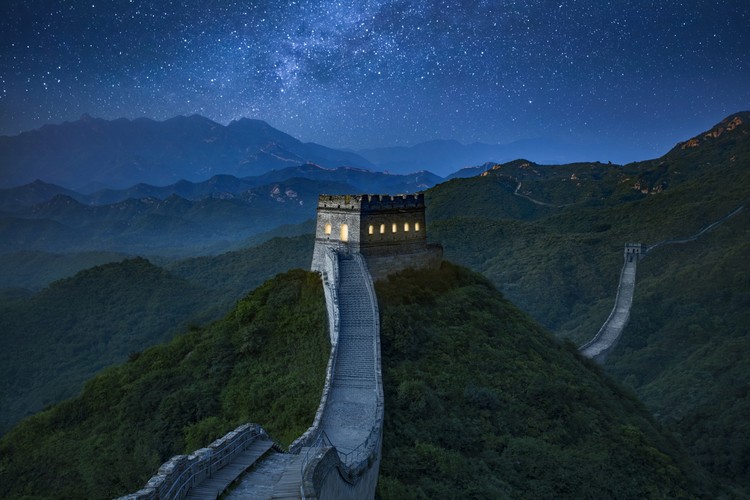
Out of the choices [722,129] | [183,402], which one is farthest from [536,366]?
[722,129]

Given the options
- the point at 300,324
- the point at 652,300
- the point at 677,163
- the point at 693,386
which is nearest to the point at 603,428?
the point at 300,324

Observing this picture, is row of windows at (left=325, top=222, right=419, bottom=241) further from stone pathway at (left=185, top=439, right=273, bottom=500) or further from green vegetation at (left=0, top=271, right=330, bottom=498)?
stone pathway at (left=185, top=439, right=273, bottom=500)

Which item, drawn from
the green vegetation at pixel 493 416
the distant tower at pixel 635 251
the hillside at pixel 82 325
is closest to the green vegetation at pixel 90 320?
the hillside at pixel 82 325

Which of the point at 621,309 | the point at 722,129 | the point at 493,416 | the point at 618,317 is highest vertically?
the point at 722,129

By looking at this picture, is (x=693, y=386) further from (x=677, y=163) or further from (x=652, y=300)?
(x=677, y=163)

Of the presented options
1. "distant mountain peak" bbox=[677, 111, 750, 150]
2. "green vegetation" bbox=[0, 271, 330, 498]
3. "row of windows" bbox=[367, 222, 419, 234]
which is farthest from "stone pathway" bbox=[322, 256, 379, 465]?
"distant mountain peak" bbox=[677, 111, 750, 150]

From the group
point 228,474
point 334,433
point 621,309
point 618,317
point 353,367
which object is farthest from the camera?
point 621,309

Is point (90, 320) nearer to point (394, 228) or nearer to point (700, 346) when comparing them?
point (394, 228)
